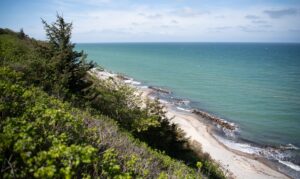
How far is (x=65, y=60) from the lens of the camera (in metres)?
14.7

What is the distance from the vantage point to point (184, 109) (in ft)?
134

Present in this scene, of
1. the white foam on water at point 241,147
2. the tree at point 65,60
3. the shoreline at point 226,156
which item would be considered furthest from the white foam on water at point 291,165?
the tree at point 65,60

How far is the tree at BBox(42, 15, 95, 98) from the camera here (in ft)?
47.6

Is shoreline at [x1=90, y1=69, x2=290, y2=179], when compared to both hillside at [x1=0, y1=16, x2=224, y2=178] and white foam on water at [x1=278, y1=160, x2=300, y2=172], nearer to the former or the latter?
white foam on water at [x1=278, y1=160, x2=300, y2=172]

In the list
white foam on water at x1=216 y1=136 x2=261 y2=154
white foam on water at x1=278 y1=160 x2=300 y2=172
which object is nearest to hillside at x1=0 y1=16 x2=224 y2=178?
white foam on water at x1=216 y1=136 x2=261 y2=154

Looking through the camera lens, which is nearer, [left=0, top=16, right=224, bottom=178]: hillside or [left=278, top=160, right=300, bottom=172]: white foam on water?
[left=0, top=16, right=224, bottom=178]: hillside

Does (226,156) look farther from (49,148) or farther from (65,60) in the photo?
(49,148)

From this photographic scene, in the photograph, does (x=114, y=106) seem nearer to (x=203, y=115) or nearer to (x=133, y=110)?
(x=133, y=110)

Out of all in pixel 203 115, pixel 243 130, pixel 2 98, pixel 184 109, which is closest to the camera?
pixel 2 98

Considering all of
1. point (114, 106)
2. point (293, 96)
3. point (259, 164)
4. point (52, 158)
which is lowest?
point (259, 164)

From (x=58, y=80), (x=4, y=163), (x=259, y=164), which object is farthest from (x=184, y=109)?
(x=4, y=163)

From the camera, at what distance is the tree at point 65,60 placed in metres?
14.5

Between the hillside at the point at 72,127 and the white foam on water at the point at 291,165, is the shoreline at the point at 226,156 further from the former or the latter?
the hillside at the point at 72,127

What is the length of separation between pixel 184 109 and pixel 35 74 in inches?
1189
